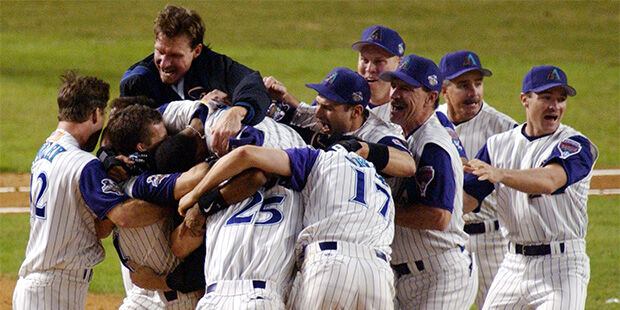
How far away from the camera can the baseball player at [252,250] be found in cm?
468

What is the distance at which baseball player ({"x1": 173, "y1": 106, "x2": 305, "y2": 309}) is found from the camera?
4676mm

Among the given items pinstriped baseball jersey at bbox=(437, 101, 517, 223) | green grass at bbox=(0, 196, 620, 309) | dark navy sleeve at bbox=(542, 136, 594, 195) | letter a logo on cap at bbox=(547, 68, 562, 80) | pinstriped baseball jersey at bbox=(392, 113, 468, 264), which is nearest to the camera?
pinstriped baseball jersey at bbox=(392, 113, 468, 264)

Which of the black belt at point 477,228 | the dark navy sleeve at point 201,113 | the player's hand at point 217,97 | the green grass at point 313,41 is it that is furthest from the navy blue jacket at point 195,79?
the green grass at point 313,41

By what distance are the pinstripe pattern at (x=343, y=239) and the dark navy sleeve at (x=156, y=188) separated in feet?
2.19

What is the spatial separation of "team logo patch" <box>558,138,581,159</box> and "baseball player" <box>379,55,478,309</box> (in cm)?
80

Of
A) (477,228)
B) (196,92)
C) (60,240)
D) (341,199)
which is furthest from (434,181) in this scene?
(60,240)

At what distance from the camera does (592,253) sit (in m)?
10.7

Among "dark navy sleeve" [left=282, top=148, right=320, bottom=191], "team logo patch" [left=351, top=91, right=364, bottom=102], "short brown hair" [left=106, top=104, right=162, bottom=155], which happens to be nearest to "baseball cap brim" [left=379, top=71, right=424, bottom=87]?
"team logo patch" [left=351, top=91, right=364, bottom=102]

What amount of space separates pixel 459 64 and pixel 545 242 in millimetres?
1768

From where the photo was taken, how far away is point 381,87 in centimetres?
695

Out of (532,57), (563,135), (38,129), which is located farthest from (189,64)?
(532,57)

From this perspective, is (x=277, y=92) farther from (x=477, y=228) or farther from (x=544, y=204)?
(x=477, y=228)

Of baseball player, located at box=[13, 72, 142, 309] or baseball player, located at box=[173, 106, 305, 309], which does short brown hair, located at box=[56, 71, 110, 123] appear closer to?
baseball player, located at box=[13, 72, 142, 309]

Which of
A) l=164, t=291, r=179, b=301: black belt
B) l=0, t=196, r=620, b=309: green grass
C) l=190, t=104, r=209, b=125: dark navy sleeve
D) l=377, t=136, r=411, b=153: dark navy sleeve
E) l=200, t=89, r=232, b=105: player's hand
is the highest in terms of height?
l=200, t=89, r=232, b=105: player's hand
